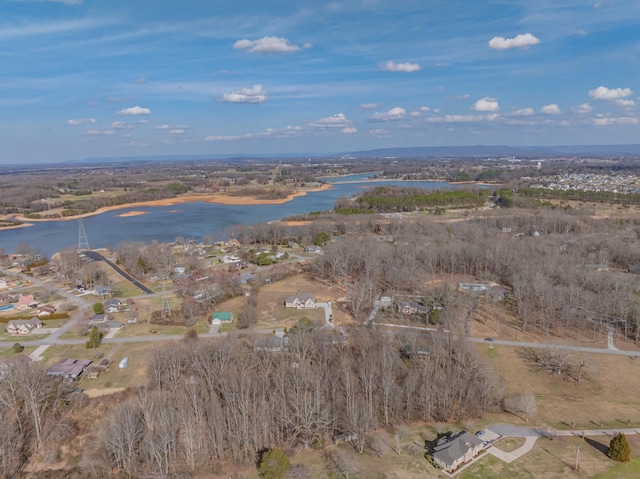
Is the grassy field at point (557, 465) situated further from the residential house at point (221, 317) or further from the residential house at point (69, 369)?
the residential house at point (69, 369)

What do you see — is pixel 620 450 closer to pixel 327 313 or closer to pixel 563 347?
pixel 563 347

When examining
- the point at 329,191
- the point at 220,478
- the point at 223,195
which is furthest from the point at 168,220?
the point at 220,478

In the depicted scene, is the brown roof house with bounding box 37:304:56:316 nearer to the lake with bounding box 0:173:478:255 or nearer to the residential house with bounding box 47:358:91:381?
the residential house with bounding box 47:358:91:381

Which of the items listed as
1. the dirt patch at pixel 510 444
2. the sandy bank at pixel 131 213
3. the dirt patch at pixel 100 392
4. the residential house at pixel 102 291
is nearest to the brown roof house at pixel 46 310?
the residential house at pixel 102 291

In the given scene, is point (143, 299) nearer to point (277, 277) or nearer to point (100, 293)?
point (100, 293)

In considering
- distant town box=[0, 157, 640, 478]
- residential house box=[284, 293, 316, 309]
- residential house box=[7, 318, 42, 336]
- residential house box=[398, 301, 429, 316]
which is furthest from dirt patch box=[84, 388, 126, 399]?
residential house box=[398, 301, 429, 316]

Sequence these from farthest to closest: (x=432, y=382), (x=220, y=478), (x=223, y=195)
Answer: (x=223, y=195) → (x=432, y=382) → (x=220, y=478)
